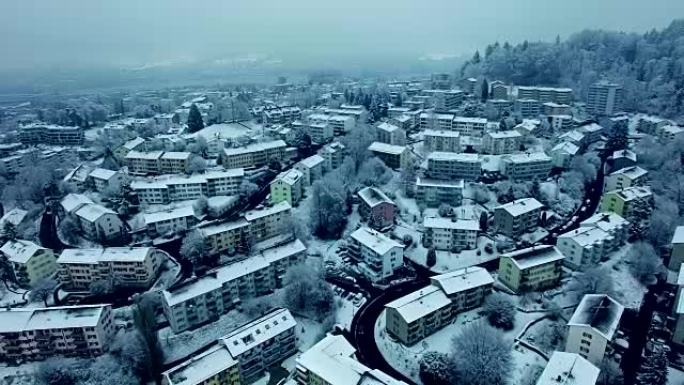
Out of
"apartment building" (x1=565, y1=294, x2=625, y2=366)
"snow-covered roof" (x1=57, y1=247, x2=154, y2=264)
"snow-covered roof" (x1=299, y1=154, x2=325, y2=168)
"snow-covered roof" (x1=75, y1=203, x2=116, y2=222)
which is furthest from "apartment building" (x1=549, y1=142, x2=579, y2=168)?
"snow-covered roof" (x1=75, y1=203, x2=116, y2=222)

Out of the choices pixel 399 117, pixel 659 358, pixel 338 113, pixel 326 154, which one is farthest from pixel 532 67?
pixel 659 358

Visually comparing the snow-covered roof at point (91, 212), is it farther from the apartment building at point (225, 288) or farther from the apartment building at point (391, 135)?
the apartment building at point (391, 135)

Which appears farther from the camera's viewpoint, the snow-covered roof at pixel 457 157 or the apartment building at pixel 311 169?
the apartment building at pixel 311 169

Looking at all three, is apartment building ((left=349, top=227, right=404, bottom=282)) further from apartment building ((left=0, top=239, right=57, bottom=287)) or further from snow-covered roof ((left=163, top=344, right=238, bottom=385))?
apartment building ((left=0, top=239, right=57, bottom=287))

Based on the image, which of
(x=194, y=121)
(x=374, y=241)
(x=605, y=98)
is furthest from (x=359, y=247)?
(x=605, y=98)

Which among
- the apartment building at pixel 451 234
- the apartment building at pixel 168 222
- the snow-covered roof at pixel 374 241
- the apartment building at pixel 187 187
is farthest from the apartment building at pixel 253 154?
the apartment building at pixel 451 234

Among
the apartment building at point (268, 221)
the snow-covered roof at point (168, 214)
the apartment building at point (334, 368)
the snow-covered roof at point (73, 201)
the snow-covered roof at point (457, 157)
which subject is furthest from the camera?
the snow-covered roof at point (457, 157)
